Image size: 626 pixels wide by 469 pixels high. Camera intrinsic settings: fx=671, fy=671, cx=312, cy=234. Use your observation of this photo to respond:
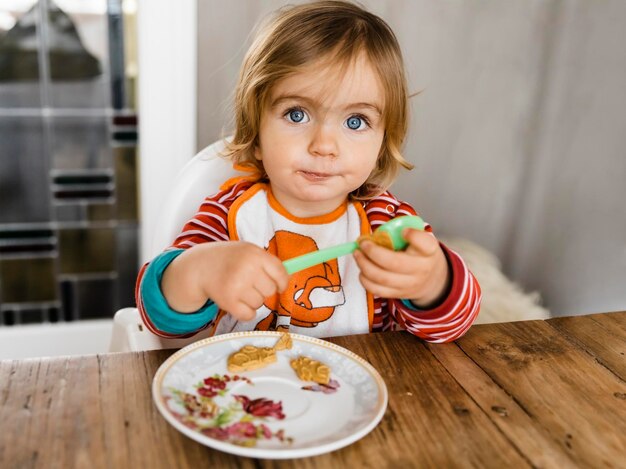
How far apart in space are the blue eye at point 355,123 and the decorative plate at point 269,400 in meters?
0.31

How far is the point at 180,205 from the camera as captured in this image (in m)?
1.04

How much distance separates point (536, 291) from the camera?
6.37ft

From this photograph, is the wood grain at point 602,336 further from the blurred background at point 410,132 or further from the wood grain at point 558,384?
the blurred background at point 410,132

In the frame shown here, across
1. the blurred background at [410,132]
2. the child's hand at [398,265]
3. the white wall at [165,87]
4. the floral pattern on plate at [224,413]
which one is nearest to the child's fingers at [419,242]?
the child's hand at [398,265]

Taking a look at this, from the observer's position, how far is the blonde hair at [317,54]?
2.92 feet

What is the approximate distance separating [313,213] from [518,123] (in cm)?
107

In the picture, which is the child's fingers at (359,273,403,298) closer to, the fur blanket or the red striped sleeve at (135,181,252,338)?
the red striped sleeve at (135,181,252,338)

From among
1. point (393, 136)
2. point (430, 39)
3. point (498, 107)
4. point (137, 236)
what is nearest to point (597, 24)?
point (498, 107)

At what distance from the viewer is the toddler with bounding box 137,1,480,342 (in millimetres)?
741

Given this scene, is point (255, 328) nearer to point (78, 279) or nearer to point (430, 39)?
point (430, 39)

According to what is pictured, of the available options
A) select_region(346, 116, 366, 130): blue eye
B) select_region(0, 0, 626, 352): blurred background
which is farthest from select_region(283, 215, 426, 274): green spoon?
select_region(0, 0, 626, 352): blurred background

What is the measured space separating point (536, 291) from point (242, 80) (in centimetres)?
127

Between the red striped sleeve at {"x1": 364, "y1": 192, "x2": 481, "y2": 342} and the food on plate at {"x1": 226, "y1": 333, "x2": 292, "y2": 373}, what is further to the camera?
the red striped sleeve at {"x1": 364, "y1": 192, "x2": 481, "y2": 342}

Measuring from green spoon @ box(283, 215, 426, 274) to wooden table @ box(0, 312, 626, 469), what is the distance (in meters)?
0.13
